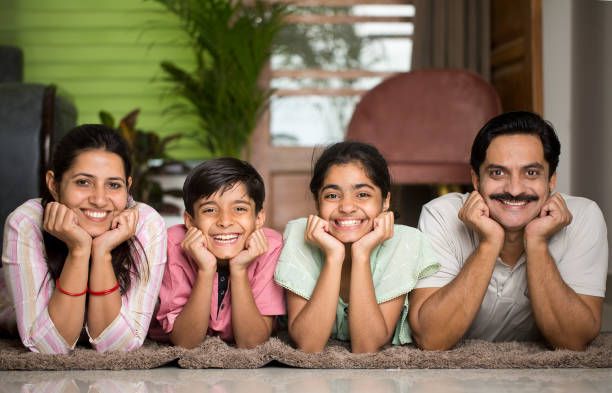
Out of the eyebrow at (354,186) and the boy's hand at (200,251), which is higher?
the eyebrow at (354,186)

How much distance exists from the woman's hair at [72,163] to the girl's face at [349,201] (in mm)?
515

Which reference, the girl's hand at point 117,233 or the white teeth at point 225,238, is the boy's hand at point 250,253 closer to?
the white teeth at point 225,238

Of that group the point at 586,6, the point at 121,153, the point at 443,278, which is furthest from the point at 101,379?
the point at 586,6

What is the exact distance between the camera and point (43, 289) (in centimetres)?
159

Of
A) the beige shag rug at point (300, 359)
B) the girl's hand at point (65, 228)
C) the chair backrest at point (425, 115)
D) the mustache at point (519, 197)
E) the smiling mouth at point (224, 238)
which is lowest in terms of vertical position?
the beige shag rug at point (300, 359)

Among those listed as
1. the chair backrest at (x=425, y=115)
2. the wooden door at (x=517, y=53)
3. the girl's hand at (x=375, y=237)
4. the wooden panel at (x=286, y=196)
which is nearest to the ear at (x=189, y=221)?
the girl's hand at (x=375, y=237)

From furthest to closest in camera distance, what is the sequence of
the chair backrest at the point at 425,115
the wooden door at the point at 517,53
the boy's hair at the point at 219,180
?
the chair backrest at the point at 425,115
the wooden door at the point at 517,53
the boy's hair at the point at 219,180

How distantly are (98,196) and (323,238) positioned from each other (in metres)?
0.59

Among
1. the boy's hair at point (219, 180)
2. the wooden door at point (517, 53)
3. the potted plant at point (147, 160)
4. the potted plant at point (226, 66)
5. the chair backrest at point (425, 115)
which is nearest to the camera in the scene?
the boy's hair at point (219, 180)

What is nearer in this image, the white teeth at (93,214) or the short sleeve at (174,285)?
the white teeth at (93,214)

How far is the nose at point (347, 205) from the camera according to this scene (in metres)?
1.62

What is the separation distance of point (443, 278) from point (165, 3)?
10.0 ft

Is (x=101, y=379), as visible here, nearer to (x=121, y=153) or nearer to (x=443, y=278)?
(x=121, y=153)

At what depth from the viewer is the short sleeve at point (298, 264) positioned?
162 cm
